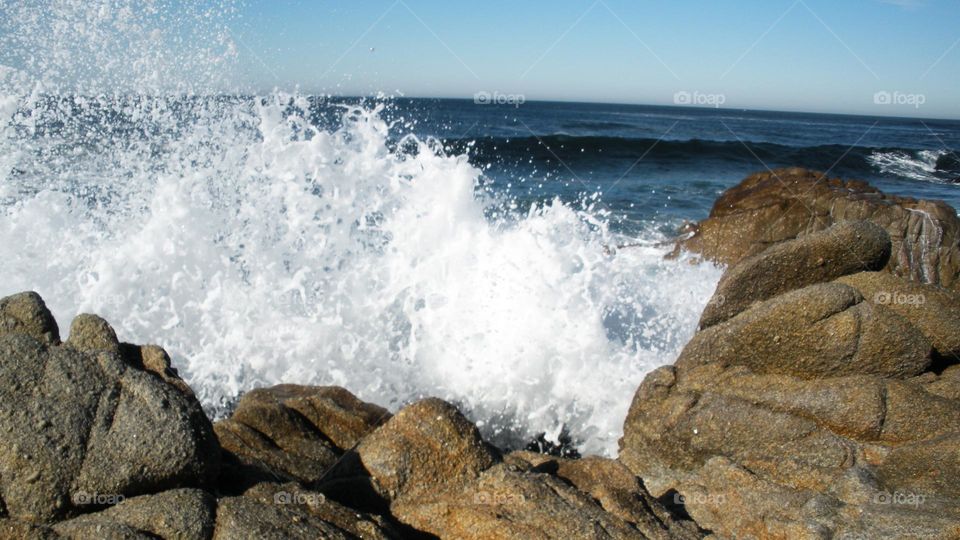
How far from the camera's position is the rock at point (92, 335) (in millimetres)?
3605

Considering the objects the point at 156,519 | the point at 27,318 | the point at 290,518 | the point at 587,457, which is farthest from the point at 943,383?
the point at 27,318

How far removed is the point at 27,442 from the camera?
2709 mm

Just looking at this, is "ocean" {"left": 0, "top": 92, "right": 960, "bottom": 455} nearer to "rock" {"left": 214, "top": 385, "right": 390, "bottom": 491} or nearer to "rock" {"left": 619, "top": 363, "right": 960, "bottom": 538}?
"rock" {"left": 619, "top": 363, "right": 960, "bottom": 538}

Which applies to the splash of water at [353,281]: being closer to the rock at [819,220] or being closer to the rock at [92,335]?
the rock at [819,220]

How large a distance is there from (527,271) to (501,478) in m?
4.14

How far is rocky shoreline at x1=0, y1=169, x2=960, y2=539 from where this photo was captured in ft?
9.10

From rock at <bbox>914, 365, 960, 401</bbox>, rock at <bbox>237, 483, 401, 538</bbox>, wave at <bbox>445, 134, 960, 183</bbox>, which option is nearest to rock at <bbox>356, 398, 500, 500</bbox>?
rock at <bbox>237, 483, 401, 538</bbox>

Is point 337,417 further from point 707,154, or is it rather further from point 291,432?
point 707,154

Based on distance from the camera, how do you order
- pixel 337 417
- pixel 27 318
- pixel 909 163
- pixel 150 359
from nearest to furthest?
pixel 27 318 < pixel 150 359 < pixel 337 417 < pixel 909 163

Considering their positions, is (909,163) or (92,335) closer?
(92,335)

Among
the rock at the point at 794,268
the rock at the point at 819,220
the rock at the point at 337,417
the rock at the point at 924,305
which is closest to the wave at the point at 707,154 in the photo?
the rock at the point at 819,220

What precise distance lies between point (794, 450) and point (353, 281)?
4609 mm

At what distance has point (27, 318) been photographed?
11.5 ft

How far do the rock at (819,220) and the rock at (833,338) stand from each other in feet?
10.4
